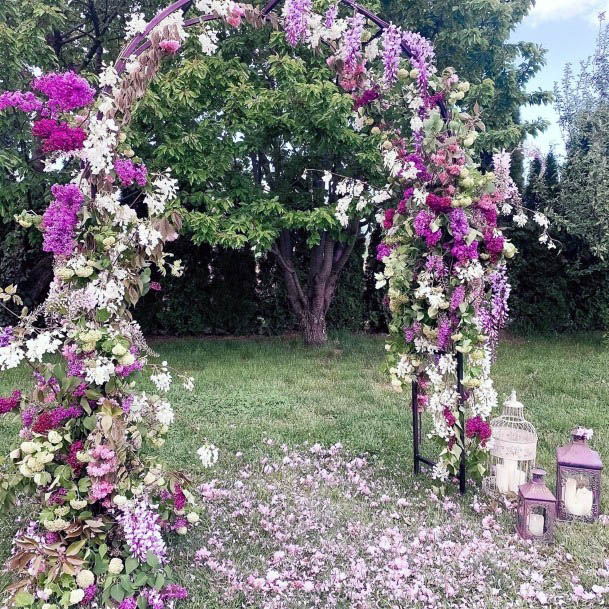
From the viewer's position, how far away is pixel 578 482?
267 cm

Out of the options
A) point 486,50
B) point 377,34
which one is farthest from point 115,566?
point 486,50

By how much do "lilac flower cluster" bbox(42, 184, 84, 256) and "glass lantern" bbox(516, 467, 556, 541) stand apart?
87.5 inches

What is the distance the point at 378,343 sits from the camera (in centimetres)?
743

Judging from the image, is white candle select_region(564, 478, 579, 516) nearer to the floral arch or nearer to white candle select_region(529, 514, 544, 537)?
white candle select_region(529, 514, 544, 537)

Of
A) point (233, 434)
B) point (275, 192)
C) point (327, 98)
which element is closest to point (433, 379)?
point (233, 434)

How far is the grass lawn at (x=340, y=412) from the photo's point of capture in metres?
2.48

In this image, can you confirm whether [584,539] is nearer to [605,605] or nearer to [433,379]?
[605,605]

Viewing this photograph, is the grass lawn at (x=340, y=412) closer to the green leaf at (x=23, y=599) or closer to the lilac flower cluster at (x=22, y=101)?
the green leaf at (x=23, y=599)

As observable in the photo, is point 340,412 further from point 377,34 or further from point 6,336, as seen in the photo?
point 6,336

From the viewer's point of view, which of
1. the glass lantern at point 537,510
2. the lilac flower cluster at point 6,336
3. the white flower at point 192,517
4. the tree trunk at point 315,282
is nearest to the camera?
the lilac flower cluster at point 6,336

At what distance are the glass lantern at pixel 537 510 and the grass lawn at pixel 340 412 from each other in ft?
0.30

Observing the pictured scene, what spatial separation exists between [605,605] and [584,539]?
449 mm

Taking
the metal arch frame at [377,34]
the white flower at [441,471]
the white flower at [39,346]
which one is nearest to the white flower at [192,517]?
the white flower at [39,346]

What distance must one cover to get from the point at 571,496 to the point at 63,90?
9.44 ft
